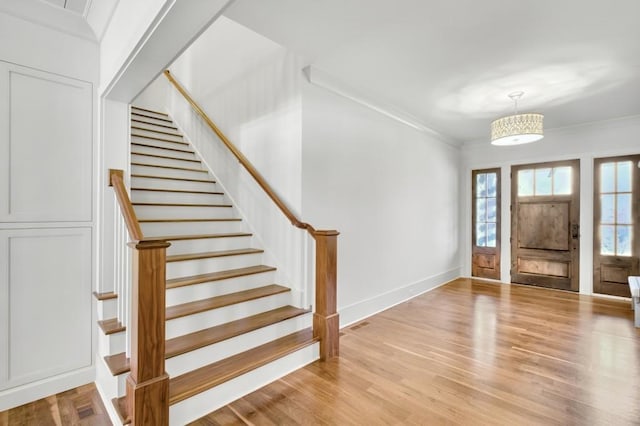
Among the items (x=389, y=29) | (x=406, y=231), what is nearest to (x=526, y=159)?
(x=406, y=231)

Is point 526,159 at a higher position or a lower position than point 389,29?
lower

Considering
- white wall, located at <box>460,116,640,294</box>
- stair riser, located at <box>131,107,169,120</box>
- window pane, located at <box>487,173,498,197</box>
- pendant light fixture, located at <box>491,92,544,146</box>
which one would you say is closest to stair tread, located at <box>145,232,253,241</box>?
stair riser, located at <box>131,107,169,120</box>

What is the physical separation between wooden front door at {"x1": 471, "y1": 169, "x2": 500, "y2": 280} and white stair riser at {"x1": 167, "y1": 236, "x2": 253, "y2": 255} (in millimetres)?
4412

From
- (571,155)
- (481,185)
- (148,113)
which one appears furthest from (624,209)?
(148,113)

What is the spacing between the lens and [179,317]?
7.02 ft

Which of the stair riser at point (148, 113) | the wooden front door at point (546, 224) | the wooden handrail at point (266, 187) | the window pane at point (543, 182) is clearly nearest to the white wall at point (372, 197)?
the wooden handrail at point (266, 187)

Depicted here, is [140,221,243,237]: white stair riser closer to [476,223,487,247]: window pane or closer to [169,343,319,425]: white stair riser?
[169,343,319,425]: white stair riser

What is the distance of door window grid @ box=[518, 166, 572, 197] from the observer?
4.91 metres

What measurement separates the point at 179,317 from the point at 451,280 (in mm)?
4756

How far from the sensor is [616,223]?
452cm

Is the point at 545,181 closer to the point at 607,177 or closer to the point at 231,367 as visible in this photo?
the point at 607,177

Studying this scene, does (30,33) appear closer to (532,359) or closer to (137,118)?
(137,118)

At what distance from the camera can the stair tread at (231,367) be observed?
1.84 meters

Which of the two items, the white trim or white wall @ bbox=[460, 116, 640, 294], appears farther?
white wall @ bbox=[460, 116, 640, 294]
